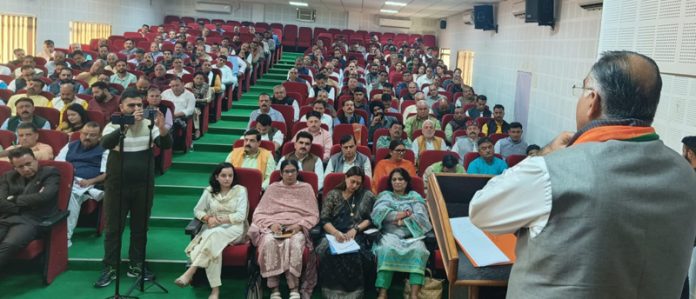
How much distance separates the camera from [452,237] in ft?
3.40

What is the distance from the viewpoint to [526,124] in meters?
8.26

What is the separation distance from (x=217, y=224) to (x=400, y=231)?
132 cm

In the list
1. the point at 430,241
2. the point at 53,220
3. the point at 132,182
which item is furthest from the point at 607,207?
the point at 53,220

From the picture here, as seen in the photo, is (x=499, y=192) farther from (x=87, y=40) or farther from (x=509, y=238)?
(x=87, y=40)

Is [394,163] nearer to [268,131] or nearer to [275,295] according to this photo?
[268,131]

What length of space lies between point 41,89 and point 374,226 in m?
4.61

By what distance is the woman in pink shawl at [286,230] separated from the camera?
365cm

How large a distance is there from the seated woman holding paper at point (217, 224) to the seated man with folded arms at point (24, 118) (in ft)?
7.98

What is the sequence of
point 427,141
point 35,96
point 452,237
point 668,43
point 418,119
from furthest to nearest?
point 418,119 → point 35,96 → point 427,141 → point 668,43 → point 452,237

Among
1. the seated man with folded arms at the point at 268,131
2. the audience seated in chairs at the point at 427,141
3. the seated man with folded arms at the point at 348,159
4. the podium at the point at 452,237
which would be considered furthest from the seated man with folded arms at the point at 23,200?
the audience seated in chairs at the point at 427,141

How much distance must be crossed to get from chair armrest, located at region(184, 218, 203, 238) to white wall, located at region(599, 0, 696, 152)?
2962 mm

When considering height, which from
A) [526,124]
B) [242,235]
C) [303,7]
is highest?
[303,7]

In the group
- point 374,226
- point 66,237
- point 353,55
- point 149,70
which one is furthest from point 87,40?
point 374,226

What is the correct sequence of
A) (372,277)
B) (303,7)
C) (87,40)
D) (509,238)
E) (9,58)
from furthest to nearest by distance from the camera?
(303,7)
(87,40)
(9,58)
(372,277)
(509,238)
